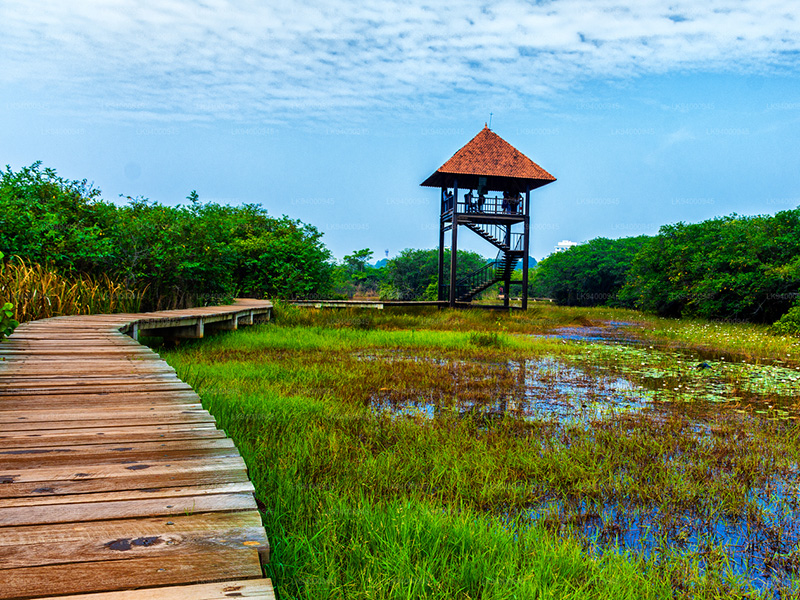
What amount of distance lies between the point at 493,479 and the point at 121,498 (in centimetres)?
246

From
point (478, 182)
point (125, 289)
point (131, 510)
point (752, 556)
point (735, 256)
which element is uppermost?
point (478, 182)

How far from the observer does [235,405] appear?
497 cm

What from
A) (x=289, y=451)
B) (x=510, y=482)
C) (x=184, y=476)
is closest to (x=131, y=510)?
(x=184, y=476)

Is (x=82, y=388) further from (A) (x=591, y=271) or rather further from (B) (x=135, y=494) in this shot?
(A) (x=591, y=271)

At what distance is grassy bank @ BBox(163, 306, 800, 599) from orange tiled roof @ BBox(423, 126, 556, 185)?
13156 millimetres

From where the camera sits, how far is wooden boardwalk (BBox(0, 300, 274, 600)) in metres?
1.33

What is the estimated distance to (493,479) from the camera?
140 inches

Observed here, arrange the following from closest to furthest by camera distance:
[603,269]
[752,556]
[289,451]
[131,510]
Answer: [131,510] < [752,556] < [289,451] < [603,269]

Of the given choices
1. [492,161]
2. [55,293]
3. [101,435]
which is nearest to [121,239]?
[55,293]

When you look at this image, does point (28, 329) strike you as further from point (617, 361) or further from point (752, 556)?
point (617, 361)

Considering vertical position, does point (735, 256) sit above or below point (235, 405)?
above

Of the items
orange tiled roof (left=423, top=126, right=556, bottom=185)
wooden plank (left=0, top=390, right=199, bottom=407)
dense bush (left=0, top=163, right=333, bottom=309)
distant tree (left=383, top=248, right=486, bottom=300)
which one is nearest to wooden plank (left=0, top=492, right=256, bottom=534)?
wooden plank (left=0, top=390, right=199, bottom=407)

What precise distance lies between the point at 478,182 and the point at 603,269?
26.6 meters

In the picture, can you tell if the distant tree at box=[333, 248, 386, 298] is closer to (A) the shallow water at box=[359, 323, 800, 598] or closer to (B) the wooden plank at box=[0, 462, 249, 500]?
(A) the shallow water at box=[359, 323, 800, 598]
